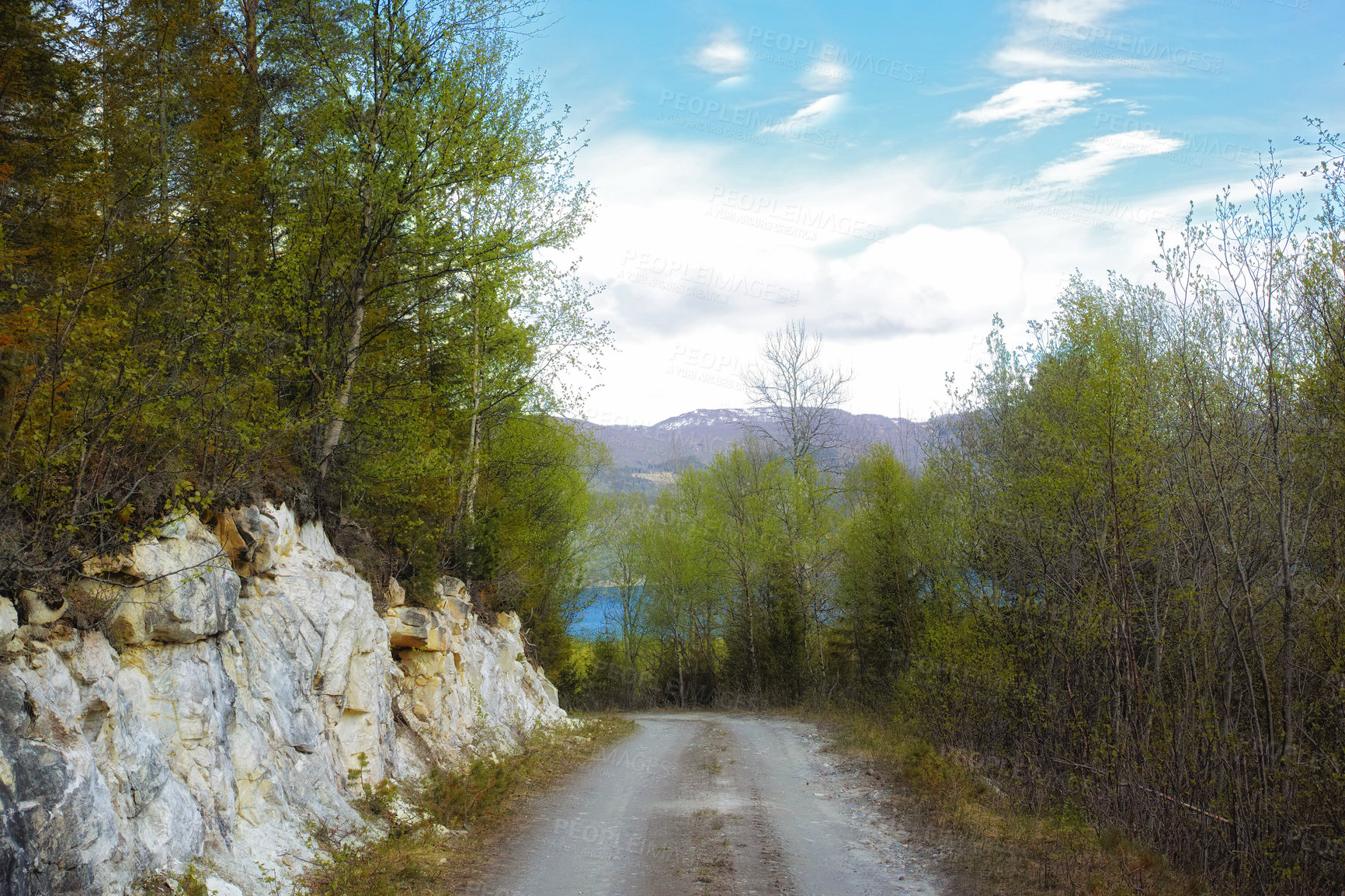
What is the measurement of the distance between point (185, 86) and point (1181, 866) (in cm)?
1651

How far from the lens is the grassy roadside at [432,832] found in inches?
283

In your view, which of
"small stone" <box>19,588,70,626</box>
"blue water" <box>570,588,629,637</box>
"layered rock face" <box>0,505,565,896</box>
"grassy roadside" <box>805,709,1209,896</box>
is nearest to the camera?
"layered rock face" <box>0,505,565,896</box>

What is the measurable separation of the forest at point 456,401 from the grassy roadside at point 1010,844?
845 mm

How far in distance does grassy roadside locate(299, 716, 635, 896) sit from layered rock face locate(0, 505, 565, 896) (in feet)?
1.14

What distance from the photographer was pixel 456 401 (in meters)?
16.2

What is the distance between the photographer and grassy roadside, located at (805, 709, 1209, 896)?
7.35 metres

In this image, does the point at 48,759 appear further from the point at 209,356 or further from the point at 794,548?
the point at 794,548

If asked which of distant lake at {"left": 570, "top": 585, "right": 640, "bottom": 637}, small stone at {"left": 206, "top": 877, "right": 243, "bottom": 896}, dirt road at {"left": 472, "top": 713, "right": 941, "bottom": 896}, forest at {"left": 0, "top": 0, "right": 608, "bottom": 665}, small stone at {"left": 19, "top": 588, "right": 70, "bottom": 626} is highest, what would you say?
forest at {"left": 0, "top": 0, "right": 608, "bottom": 665}

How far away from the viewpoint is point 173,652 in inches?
260

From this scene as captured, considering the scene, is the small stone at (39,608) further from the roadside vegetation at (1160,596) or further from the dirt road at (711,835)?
the roadside vegetation at (1160,596)

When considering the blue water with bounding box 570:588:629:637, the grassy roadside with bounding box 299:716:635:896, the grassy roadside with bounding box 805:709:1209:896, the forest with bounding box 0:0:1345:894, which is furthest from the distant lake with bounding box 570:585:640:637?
the grassy roadside with bounding box 805:709:1209:896

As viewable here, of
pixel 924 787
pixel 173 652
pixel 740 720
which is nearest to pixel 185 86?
pixel 173 652

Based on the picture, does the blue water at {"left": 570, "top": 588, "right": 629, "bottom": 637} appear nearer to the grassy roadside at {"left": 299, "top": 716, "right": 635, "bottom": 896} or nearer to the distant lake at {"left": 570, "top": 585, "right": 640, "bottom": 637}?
the distant lake at {"left": 570, "top": 585, "right": 640, "bottom": 637}

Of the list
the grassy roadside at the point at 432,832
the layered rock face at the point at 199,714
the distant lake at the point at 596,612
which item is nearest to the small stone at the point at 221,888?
the layered rock face at the point at 199,714
